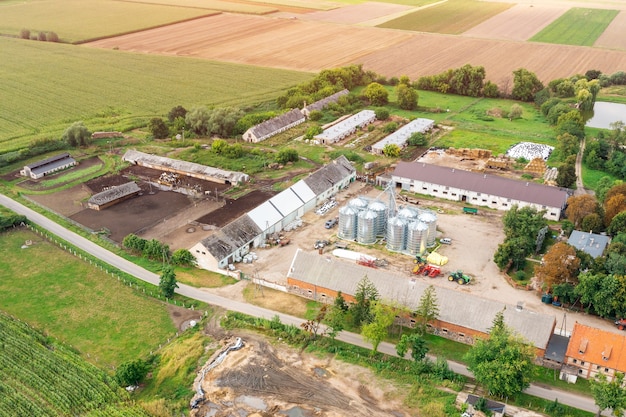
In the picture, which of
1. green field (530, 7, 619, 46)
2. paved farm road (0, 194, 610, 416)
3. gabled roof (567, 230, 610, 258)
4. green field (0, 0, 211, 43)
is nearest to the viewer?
paved farm road (0, 194, 610, 416)

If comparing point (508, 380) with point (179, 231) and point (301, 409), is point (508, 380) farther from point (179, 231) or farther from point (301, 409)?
point (179, 231)

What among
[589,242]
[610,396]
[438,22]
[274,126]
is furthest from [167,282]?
[438,22]

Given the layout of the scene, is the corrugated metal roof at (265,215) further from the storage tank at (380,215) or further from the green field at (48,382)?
the green field at (48,382)

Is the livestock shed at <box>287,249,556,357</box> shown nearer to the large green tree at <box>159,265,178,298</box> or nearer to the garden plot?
the large green tree at <box>159,265,178,298</box>

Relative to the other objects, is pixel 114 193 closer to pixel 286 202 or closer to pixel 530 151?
pixel 286 202

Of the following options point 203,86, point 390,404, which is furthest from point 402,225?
point 203,86

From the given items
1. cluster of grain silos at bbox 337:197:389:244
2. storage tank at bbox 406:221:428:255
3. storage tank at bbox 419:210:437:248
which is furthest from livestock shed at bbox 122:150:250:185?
storage tank at bbox 406:221:428:255
